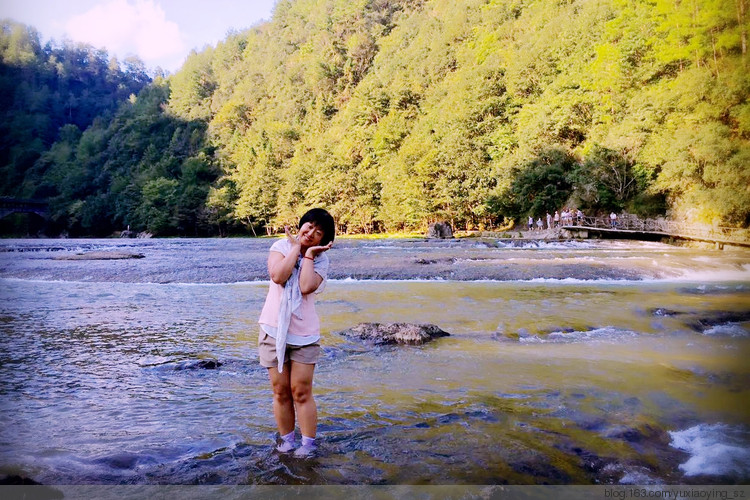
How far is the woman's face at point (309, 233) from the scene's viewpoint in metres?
3.24

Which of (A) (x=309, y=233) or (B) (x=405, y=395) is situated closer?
(A) (x=309, y=233)

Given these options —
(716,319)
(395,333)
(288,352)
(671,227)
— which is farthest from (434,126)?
(288,352)

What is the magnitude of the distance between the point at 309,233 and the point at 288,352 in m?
0.83

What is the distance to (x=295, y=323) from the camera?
3.27m

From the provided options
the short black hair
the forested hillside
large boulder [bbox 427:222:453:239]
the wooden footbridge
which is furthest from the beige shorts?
Answer: large boulder [bbox 427:222:453:239]

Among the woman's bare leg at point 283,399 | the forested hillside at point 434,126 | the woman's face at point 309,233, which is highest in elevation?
the forested hillside at point 434,126

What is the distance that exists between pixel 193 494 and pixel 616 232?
1309 inches

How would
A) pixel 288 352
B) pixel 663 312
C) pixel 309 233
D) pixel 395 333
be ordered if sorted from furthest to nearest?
pixel 663 312 < pixel 395 333 < pixel 288 352 < pixel 309 233

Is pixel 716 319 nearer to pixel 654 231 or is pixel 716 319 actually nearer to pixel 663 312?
pixel 663 312

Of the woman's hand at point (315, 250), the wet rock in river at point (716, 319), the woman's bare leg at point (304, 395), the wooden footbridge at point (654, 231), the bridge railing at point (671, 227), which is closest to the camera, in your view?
the woman's hand at point (315, 250)

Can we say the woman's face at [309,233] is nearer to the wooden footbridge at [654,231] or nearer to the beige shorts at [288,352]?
the beige shorts at [288,352]

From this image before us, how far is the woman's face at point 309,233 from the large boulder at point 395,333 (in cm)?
364

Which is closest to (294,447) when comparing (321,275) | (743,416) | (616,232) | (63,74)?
(321,275)

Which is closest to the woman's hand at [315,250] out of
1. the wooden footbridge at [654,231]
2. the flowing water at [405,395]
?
the flowing water at [405,395]
